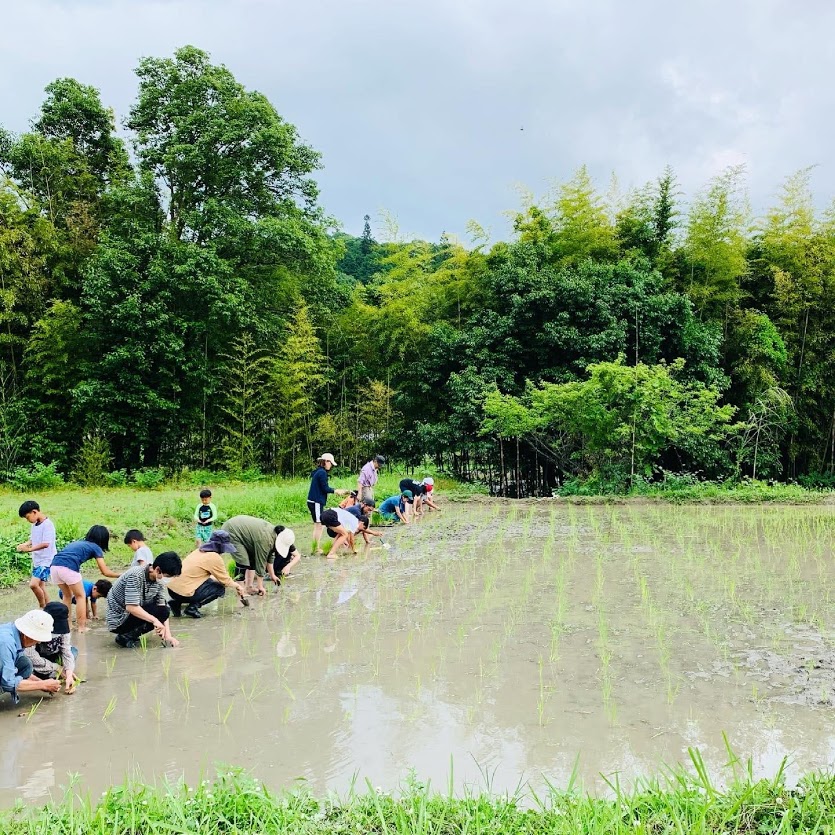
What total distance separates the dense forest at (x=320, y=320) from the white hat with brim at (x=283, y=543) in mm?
8011

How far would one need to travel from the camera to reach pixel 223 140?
16.1 metres

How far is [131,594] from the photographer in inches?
210

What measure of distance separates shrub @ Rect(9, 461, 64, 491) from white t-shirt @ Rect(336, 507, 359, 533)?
8.81 m

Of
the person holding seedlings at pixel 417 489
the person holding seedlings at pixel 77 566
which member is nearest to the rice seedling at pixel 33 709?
the person holding seedlings at pixel 77 566

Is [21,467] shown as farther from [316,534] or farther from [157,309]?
[316,534]

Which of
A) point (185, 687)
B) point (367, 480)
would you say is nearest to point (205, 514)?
point (367, 480)

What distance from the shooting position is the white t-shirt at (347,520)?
876cm

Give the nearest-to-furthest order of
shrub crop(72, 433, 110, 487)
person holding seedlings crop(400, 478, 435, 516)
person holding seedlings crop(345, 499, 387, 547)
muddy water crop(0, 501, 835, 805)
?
muddy water crop(0, 501, 835, 805), person holding seedlings crop(345, 499, 387, 547), person holding seedlings crop(400, 478, 435, 516), shrub crop(72, 433, 110, 487)

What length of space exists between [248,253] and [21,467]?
281 inches

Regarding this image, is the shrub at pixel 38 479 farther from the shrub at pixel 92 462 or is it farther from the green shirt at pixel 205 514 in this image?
the green shirt at pixel 205 514

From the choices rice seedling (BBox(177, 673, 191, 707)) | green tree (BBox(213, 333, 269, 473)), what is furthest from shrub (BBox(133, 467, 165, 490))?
rice seedling (BBox(177, 673, 191, 707))

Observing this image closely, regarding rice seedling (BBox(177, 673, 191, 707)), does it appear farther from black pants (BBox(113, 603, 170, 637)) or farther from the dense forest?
the dense forest

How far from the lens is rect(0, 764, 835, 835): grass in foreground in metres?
2.74

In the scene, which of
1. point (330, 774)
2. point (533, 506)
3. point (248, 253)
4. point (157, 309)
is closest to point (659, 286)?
point (533, 506)
